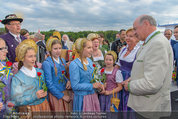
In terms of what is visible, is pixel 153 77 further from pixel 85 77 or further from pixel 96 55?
pixel 96 55

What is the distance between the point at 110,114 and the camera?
11.4 feet

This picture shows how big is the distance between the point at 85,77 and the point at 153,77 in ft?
4.54

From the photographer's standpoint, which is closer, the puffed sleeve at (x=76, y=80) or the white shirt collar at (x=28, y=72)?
the white shirt collar at (x=28, y=72)

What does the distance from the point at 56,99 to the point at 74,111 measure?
442 mm

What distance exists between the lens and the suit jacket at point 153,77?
6.34 ft

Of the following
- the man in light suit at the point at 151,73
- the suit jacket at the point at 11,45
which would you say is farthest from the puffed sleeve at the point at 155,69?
the suit jacket at the point at 11,45

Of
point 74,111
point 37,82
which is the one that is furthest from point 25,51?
point 74,111

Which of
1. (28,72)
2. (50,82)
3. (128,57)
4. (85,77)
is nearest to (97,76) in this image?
(85,77)

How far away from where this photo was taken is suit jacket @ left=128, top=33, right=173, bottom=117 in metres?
1.93

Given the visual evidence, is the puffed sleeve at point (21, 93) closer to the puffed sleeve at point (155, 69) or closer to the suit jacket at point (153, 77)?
the suit jacket at point (153, 77)

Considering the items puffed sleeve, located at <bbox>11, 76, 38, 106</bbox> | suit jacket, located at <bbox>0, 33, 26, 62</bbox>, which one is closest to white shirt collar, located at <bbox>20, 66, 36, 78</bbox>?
puffed sleeve, located at <bbox>11, 76, 38, 106</bbox>

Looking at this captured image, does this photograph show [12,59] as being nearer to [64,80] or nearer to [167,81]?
[64,80]

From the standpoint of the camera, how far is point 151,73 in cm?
194

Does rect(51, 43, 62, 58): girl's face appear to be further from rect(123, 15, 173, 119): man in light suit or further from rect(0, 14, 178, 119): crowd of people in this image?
rect(123, 15, 173, 119): man in light suit
